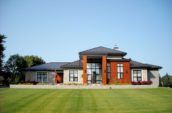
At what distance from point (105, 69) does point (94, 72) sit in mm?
2679

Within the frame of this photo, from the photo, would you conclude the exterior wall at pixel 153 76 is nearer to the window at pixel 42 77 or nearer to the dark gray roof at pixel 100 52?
the dark gray roof at pixel 100 52

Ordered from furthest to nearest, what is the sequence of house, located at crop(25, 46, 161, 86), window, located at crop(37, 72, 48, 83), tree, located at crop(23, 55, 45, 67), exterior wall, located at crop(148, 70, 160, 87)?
tree, located at crop(23, 55, 45, 67)
window, located at crop(37, 72, 48, 83)
exterior wall, located at crop(148, 70, 160, 87)
house, located at crop(25, 46, 161, 86)

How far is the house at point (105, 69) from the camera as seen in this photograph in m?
42.7

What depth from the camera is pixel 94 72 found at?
44.4 m

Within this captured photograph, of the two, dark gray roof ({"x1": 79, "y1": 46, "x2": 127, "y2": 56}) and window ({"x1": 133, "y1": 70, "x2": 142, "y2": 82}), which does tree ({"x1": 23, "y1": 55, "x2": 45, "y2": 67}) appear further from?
window ({"x1": 133, "y1": 70, "x2": 142, "y2": 82})

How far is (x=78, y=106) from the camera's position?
1919cm

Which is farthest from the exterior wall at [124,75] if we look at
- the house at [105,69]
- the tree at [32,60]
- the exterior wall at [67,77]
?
the tree at [32,60]

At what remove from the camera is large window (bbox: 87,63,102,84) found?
1746 inches

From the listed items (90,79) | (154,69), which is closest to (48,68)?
(90,79)

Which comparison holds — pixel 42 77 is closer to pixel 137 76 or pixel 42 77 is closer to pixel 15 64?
pixel 137 76

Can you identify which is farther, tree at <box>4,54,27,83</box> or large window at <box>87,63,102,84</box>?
A: tree at <box>4,54,27,83</box>

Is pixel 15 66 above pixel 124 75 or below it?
above

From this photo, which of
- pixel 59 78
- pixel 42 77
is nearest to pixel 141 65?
pixel 59 78

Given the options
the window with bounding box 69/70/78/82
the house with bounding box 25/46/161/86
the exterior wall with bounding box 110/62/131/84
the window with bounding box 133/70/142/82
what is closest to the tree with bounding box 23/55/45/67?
the house with bounding box 25/46/161/86
